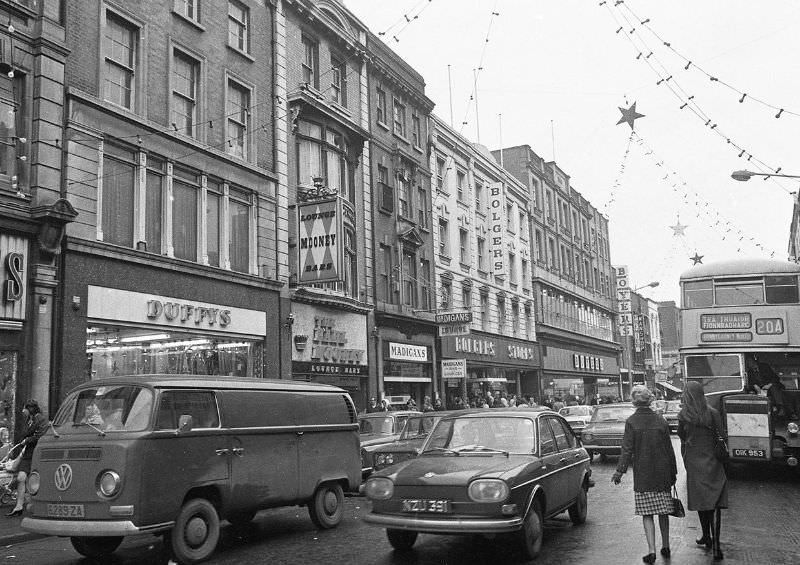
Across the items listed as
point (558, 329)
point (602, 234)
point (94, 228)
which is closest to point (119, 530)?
point (94, 228)

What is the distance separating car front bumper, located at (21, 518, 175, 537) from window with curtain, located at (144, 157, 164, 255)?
11088 millimetres

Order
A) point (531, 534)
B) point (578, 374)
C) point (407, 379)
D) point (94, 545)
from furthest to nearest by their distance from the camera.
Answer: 1. point (578, 374)
2. point (407, 379)
3. point (94, 545)
4. point (531, 534)

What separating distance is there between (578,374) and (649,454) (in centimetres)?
4782

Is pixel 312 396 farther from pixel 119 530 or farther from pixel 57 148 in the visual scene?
pixel 57 148

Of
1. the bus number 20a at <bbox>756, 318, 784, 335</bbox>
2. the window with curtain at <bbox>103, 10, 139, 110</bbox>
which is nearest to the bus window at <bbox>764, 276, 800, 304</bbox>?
the bus number 20a at <bbox>756, 318, 784, 335</bbox>

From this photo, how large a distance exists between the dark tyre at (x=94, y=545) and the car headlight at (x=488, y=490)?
14.2 ft

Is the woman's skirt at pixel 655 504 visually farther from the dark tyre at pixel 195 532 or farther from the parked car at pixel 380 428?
the parked car at pixel 380 428

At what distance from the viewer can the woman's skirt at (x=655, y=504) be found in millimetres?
7715

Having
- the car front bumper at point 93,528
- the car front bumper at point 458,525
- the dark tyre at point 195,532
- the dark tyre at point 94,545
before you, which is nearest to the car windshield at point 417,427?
the dark tyre at point 195,532

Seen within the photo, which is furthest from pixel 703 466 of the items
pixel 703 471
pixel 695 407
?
pixel 695 407

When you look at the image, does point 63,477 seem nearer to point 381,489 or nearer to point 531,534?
point 381,489

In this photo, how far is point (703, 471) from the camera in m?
7.98

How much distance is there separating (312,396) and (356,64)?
2085cm

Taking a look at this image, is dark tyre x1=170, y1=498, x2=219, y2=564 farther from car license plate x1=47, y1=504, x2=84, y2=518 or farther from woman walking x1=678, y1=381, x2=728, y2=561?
woman walking x1=678, y1=381, x2=728, y2=561
